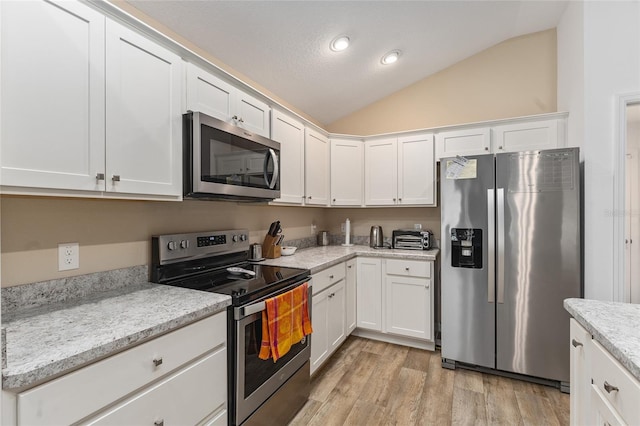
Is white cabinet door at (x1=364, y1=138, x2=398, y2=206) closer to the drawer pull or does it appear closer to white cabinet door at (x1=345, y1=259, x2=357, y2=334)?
white cabinet door at (x1=345, y1=259, x2=357, y2=334)

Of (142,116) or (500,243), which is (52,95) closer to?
(142,116)

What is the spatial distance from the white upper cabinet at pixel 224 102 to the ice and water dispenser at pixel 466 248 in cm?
183

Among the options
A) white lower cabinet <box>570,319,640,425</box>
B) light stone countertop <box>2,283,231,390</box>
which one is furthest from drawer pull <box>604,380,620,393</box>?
light stone countertop <box>2,283,231,390</box>

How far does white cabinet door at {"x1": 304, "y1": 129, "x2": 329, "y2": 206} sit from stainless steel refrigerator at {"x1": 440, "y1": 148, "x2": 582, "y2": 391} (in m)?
1.21

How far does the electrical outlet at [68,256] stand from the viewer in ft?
4.54

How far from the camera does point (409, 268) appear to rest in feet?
9.55

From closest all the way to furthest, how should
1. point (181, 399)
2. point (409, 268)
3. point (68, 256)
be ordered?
point (181, 399), point (68, 256), point (409, 268)

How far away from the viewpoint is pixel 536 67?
306 centimetres

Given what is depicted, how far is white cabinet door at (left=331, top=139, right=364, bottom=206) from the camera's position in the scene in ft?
11.1

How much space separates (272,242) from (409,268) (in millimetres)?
1353

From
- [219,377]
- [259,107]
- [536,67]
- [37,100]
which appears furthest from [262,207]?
[536,67]

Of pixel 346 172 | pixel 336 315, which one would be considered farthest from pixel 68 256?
pixel 346 172

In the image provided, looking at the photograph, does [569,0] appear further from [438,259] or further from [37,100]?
[37,100]

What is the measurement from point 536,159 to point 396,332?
6.48 ft
